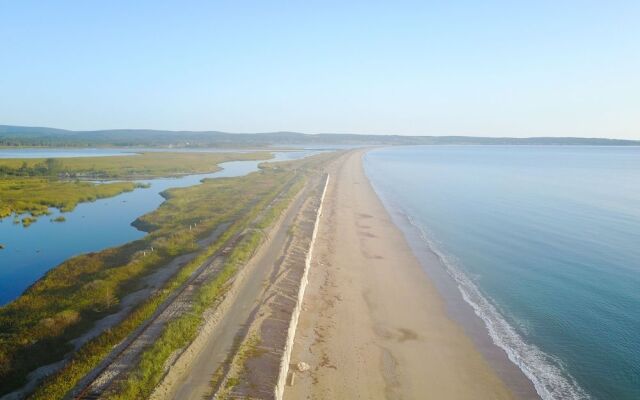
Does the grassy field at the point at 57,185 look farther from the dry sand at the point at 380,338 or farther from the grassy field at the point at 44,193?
the dry sand at the point at 380,338

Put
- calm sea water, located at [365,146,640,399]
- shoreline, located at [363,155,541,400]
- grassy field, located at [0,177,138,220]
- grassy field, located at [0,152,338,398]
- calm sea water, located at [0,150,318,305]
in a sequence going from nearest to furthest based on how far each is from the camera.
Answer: grassy field, located at [0,152,338,398], shoreline, located at [363,155,541,400], calm sea water, located at [365,146,640,399], calm sea water, located at [0,150,318,305], grassy field, located at [0,177,138,220]

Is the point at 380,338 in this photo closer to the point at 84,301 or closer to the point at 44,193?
the point at 84,301

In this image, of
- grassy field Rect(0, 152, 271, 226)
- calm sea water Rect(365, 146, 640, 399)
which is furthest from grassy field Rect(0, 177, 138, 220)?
calm sea water Rect(365, 146, 640, 399)

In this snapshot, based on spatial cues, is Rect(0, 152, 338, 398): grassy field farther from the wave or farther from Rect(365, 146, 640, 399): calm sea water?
Rect(365, 146, 640, 399): calm sea water

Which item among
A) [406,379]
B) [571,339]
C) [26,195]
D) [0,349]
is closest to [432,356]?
[406,379]

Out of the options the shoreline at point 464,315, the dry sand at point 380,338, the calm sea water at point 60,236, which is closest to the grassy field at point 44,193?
the calm sea water at point 60,236
